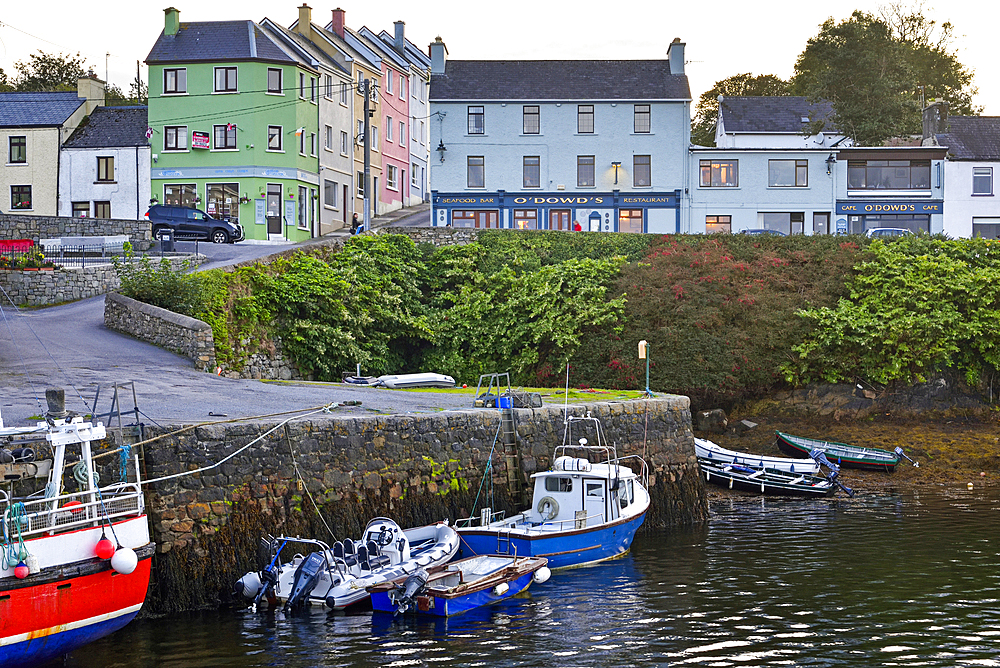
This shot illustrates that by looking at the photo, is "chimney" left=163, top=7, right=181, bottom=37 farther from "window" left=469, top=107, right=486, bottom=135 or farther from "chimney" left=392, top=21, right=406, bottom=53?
"chimney" left=392, top=21, right=406, bottom=53

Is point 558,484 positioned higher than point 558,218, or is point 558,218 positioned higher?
point 558,218

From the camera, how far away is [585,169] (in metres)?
53.7

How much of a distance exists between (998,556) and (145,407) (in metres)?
16.4

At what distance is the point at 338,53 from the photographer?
6094 cm

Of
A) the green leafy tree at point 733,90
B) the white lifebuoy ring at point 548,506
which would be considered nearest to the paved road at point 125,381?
the white lifebuoy ring at point 548,506

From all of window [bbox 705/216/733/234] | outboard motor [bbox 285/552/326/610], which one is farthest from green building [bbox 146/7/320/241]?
outboard motor [bbox 285/552/326/610]

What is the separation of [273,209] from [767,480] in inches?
1191

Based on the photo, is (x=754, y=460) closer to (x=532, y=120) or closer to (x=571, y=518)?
(x=571, y=518)

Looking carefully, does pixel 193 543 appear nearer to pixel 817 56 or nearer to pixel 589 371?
pixel 589 371

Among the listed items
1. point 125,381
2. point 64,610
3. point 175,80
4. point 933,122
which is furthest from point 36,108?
point 64,610

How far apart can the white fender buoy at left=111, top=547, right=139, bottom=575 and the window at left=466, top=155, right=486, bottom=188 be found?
40.9 metres

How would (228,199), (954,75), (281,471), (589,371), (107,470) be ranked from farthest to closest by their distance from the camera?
(954,75)
(228,199)
(589,371)
(281,471)
(107,470)

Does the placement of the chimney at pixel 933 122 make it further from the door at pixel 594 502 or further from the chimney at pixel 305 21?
the door at pixel 594 502

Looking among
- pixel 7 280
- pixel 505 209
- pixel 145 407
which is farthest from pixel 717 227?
pixel 145 407
